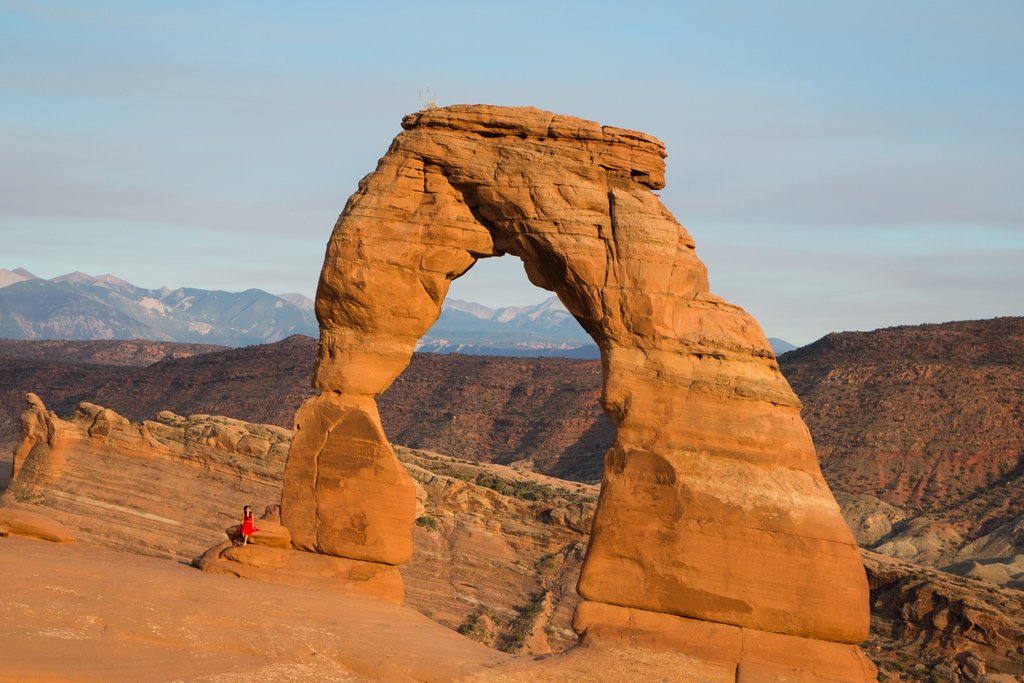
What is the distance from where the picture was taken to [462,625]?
2759 centimetres

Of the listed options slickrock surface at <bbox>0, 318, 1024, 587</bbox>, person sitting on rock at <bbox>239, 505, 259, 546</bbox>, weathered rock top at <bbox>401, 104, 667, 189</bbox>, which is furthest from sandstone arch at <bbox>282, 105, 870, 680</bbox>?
slickrock surface at <bbox>0, 318, 1024, 587</bbox>

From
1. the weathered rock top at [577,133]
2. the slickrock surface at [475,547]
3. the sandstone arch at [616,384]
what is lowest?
the slickrock surface at [475,547]

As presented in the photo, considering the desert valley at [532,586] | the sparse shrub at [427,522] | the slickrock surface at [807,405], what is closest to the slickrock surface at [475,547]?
the sparse shrub at [427,522]

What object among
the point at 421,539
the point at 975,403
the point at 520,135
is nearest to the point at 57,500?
the point at 421,539

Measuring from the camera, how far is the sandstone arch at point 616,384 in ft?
52.6

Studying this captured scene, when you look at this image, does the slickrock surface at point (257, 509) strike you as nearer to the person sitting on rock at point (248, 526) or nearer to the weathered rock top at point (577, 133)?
the person sitting on rock at point (248, 526)

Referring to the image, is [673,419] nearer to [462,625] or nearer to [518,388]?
[462,625]

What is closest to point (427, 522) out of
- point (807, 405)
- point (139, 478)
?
point (139, 478)

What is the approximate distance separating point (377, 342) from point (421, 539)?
517 inches

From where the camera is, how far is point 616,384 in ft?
55.7

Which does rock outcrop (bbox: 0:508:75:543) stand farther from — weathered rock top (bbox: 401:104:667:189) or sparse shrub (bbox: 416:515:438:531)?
sparse shrub (bbox: 416:515:438:531)

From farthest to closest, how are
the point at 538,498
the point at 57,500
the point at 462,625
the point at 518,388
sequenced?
the point at 518,388, the point at 538,498, the point at 57,500, the point at 462,625

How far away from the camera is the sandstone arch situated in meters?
16.0

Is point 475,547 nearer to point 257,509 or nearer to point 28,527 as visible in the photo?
point 257,509
